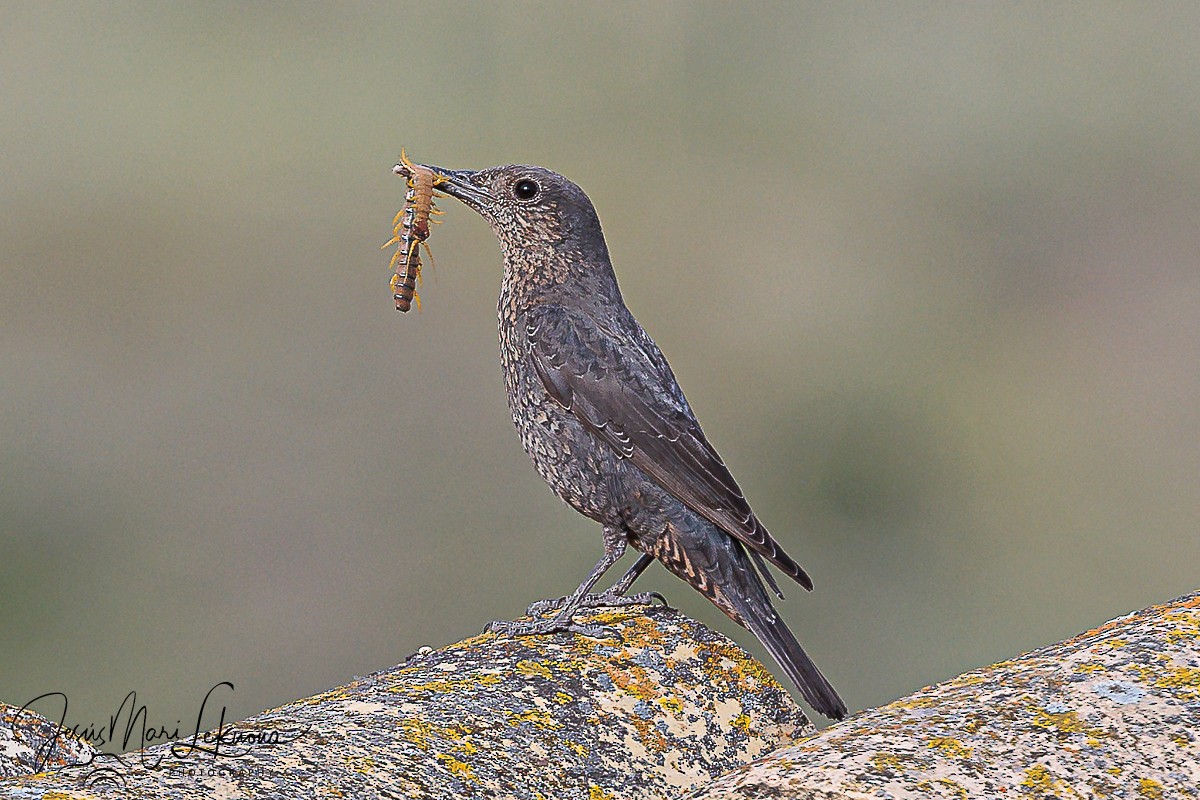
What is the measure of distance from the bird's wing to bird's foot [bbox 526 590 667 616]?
0.46 meters

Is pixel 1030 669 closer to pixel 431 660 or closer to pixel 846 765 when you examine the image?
pixel 846 765

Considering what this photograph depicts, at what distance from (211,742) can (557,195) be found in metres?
3.44

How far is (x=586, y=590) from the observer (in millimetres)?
4918

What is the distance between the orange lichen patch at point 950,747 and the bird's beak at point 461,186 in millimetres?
3992

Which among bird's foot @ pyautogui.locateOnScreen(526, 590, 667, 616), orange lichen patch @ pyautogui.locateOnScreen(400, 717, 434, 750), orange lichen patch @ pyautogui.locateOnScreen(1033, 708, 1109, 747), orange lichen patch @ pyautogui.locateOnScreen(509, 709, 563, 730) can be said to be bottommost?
orange lichen patch @ pyautogui.locateOnScreen(1033, 708, 1109, 747)

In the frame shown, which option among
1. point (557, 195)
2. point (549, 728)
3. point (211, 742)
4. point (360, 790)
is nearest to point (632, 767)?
point (549, 728)

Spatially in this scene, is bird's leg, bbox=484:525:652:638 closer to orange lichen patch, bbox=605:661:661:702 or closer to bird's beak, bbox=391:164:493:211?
orange lichen patch, bbox=605:661:661:702

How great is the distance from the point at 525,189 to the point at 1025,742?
12.9 ft

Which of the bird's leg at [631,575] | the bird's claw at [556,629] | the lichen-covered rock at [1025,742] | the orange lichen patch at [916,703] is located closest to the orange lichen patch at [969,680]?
the lichen-covered rock at [1025,742]

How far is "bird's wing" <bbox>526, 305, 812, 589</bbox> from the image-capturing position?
5.14 metres

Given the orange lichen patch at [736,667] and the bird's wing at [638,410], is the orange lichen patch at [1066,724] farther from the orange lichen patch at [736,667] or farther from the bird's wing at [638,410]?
the bird's wing at [638,410]

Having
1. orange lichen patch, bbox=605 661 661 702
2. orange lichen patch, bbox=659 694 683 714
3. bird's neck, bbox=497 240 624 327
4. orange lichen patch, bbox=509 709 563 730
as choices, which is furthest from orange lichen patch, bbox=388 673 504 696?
bird's neck, bbox=497 240 624 327

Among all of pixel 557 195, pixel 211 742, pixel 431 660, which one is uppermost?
pixel 557 195

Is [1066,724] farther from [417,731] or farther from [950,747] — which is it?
[417,731]
